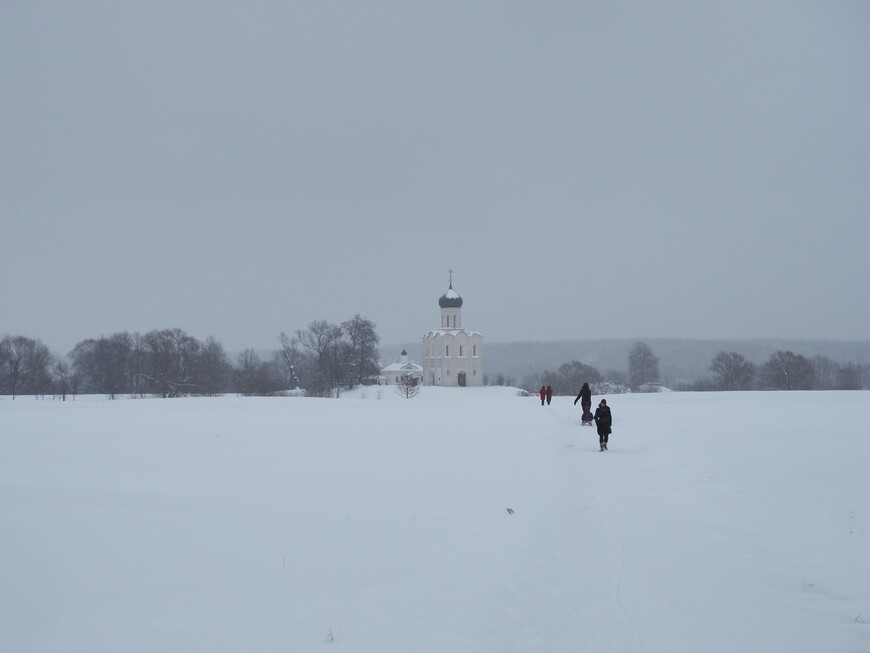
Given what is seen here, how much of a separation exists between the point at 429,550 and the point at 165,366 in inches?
3068

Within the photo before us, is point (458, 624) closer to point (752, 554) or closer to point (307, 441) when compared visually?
point (752, 554)

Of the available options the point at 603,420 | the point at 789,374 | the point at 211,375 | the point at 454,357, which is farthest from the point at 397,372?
the point at 603,420

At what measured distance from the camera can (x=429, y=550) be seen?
8273mm

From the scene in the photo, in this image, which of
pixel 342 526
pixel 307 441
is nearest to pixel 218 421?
pixel 307 441

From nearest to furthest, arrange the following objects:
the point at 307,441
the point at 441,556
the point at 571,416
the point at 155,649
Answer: the point at 155,649
the point at 441,556
the point at 307,441
the point at 571,416

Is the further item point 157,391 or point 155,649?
point 157,391

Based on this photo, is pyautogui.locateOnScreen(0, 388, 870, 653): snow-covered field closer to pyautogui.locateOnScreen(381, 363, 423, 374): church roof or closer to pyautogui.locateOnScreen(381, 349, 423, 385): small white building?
pyautogui.locateOnScreen(381, 349, 423, 385): small white building

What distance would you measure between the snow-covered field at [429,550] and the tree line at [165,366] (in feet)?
210

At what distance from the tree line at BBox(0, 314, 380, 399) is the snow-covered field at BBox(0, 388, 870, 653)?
210ft

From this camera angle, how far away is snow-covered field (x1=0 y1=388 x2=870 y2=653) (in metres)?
6.01

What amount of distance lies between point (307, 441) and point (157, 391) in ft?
239

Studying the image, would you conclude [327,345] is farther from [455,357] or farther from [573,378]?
[573,378]

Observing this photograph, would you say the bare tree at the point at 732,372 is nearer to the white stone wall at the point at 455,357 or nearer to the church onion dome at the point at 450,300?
the white stone wall at the point at 455,357

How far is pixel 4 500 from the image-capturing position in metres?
10.0
